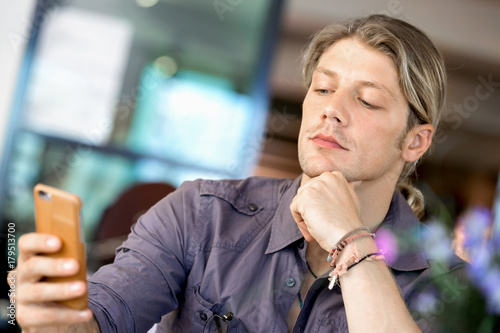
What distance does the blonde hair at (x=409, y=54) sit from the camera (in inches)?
51.8

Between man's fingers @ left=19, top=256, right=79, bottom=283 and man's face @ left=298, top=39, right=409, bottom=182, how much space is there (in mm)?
650

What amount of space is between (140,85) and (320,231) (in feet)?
8.04

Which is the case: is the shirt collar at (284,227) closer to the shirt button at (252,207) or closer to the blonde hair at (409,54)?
the shirt button at (252,207)

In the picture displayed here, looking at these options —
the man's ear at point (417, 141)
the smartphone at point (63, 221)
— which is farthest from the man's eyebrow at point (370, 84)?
the smartphone at point (63, 221)

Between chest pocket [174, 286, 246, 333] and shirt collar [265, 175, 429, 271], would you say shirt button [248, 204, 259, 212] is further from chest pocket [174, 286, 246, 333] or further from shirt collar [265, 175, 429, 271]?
chest pocket [174, 286, 246, 333]

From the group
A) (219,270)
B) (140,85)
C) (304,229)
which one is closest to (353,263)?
(304,229)

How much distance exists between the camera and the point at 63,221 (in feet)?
2.24

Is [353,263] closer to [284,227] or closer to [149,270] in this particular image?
[284,227]

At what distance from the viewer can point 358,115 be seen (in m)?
1.25

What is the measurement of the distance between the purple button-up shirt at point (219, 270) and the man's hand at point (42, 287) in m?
0.27

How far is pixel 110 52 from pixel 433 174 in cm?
243

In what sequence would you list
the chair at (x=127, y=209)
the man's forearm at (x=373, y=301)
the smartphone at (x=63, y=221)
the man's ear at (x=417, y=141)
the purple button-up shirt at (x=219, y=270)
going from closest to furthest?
the smartphone at (x=63, y=221)
the man's forearm at (x=373, y=301)
the purple button-up shirt at (x=219, y=270)
the man's ear at (x=417, y=141)
the chair at (x=127, y=209)

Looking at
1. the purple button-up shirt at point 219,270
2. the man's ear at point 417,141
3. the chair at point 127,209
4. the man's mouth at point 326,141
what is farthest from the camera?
the chair at point 127,209

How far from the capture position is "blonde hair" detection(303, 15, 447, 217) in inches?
51.8
